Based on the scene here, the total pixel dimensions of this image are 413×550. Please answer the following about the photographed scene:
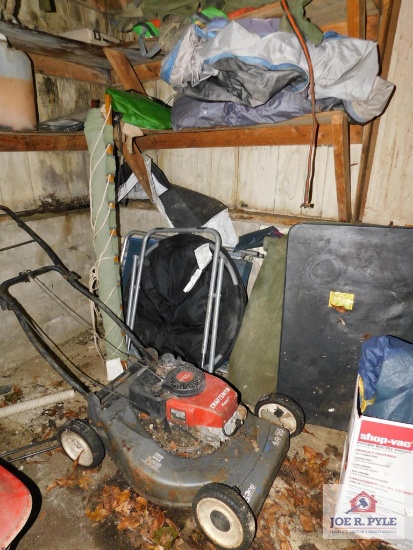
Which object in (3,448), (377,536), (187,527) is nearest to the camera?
(377,536)

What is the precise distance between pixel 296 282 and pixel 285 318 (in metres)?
0.26

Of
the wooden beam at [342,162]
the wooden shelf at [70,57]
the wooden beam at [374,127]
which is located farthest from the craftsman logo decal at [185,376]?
the wooden shelf at [70,57]

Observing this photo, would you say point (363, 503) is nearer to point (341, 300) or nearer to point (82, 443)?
point (341, 300)

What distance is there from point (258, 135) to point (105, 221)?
1.29 meters

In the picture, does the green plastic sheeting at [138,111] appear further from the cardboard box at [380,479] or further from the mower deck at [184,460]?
the cardboard box at [380,479]

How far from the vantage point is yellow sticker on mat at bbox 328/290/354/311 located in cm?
188

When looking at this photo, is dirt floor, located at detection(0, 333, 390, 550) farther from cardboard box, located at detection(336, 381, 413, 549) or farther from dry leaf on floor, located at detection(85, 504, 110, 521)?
cardboard box, located at detection(336, 381, 413, 549)

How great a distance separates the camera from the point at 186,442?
172 cm

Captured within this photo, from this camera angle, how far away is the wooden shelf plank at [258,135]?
78.4 inches

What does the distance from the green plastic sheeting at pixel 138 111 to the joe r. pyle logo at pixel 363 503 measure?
8.68ft

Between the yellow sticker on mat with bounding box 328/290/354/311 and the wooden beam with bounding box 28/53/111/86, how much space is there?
300 cm

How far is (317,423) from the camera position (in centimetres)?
219

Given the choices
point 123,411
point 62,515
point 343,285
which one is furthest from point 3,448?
point 343,285

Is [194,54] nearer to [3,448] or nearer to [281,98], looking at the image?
[281,98]
